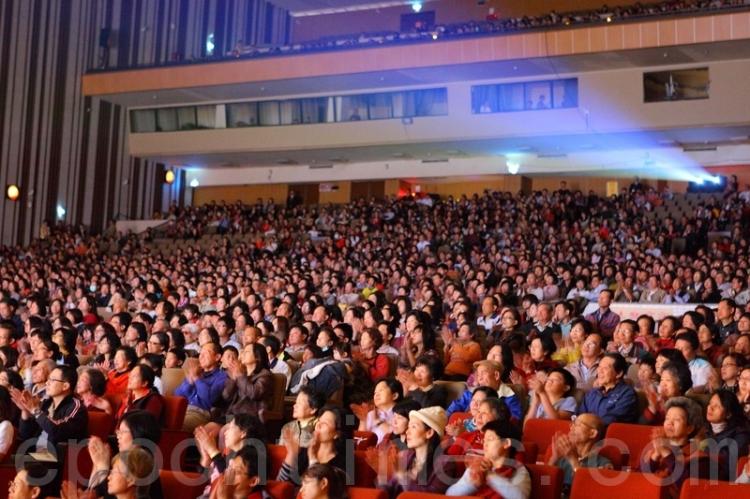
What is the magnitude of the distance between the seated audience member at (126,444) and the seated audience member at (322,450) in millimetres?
504

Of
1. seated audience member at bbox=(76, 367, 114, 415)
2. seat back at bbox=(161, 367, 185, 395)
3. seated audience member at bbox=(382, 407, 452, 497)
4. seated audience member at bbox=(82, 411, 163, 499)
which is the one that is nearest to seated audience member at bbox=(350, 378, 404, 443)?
seated audience member at bbox=(382, 407, 452, 497)

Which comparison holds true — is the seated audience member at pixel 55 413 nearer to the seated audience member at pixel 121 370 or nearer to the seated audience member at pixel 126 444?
the seated audience member at pixel 126 444

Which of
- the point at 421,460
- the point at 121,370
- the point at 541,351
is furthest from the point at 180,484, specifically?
the point at 541,351

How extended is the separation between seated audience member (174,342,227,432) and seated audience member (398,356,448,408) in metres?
1.01

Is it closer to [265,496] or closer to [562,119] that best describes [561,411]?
[265,496]

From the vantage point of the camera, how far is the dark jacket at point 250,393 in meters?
5.11

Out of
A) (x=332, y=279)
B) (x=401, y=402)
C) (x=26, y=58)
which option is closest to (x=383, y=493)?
(x=401, y=402)

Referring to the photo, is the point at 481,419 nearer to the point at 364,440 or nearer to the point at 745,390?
the point at 364,440

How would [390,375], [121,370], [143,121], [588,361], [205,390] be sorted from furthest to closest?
[143,121] → [390,375] → [121,370] → [588,361] → [205,390]

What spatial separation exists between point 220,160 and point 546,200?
830 centimetres

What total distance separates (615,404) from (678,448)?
2.46ft

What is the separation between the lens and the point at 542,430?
176 inches

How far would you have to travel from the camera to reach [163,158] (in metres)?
22.1

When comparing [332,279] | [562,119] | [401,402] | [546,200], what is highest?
[562,119]
